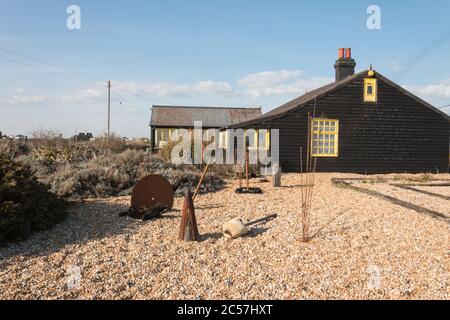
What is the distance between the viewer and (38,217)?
19.9 ft

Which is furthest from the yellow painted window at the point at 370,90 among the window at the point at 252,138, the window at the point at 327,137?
the window at the point at 252,138

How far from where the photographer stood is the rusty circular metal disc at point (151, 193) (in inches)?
302

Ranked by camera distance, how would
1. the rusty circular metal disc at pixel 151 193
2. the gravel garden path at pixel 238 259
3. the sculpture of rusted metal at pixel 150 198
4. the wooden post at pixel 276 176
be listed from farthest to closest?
1. the wooden post at pixel 276 176
2. the rusty circular metal disc at pixel 151 193
3. the sculpture of rusted metal at pixel 150 198
4. the gravel garden path at pixel 238 259

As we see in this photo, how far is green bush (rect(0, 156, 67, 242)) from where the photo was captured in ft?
17.7

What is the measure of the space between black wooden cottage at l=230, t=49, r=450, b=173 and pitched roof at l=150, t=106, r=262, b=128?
13.5 m

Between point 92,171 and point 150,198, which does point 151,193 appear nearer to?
point 150,198

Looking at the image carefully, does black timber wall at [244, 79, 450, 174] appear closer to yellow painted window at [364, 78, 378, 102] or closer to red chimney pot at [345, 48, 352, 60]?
yellow painted window at [364, 78, 378, 102]

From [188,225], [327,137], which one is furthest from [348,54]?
[188,225]

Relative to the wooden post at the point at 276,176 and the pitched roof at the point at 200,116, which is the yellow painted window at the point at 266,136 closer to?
the wooden post at the point at 276,176

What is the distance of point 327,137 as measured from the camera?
16969 mm

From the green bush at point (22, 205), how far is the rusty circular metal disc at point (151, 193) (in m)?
1.47

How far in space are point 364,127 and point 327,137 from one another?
181 centimetres
